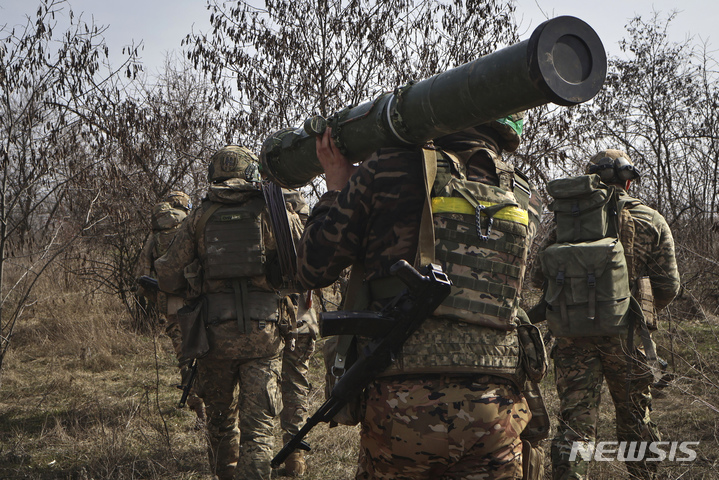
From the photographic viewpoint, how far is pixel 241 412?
391cm

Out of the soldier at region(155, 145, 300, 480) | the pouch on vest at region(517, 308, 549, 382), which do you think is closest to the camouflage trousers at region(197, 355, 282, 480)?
the soldier at region(155, 145, 300, 480)

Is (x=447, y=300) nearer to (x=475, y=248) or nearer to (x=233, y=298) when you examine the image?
(x=475, y=248)

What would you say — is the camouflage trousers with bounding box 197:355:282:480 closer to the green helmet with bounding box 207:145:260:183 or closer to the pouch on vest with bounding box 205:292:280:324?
the pouch on vest with bounding box 205:292:280:324

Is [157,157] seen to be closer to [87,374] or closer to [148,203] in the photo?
[148,203]

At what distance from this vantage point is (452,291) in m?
2.11

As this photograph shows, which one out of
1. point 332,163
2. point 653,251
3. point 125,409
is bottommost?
point 125,409

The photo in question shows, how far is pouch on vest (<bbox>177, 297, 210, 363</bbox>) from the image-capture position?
3.92 meters

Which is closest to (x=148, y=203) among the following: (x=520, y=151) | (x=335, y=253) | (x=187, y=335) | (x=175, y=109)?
(x=175, y=109)

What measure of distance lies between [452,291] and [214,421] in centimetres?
251

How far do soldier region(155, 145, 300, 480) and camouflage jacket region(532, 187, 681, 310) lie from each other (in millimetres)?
2231

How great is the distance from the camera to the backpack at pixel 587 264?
12.6ft

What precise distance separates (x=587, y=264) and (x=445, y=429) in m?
2.18

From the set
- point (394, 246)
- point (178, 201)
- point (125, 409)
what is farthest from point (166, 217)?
point (394, 246)

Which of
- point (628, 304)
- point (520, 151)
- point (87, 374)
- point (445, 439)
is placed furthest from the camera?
point (520, 151)
